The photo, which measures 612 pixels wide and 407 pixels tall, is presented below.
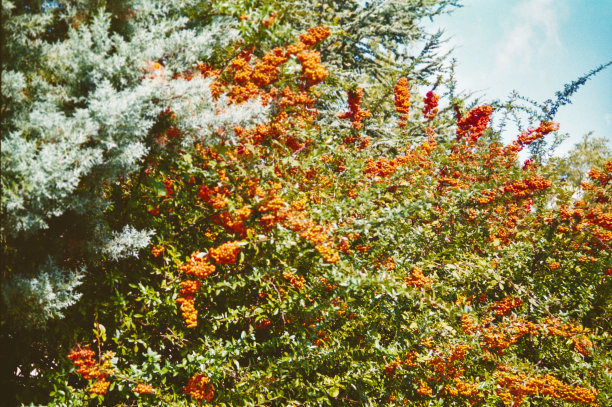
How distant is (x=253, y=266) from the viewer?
10.1 feet

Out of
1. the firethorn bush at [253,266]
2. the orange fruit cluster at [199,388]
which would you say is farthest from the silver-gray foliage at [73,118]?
the orange fruit cluster at [199,388]

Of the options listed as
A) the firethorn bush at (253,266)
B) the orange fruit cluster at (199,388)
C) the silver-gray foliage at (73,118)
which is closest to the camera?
the silver-gray foliage at (73,118)

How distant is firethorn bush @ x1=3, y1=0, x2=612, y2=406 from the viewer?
2.51m

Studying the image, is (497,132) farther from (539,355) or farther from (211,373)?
(211,373)

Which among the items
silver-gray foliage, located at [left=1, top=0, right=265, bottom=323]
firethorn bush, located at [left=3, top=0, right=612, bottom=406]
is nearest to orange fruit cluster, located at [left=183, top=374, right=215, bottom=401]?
firethorn bush, located at [left=3, top=0, right=612, bottom=406]

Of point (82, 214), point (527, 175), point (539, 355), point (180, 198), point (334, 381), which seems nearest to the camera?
point (82, 214)

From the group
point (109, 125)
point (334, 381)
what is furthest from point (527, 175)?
point (109, 125)

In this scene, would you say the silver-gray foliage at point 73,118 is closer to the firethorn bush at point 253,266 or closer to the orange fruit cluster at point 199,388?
the firethorn bush at point 253,266

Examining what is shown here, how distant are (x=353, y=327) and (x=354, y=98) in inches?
117

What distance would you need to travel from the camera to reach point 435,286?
343 centimetres

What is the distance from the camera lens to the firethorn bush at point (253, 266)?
2512 millimetres

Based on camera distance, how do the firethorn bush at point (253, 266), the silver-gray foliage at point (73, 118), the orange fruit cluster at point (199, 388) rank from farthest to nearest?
the orange fruit cluster at point (199, 388)
the firethorn bush at point (253, 266)
the silver-gray foliage at point (73, 118)

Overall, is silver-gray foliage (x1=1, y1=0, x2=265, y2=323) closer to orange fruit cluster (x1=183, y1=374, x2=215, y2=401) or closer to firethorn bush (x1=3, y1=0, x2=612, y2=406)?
firethorn bush (x1=3, y1=0, x2=612, y2=406)

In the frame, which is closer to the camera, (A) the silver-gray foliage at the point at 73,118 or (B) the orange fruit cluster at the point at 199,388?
(A) the silver-gray foliage at the point at 73,118
